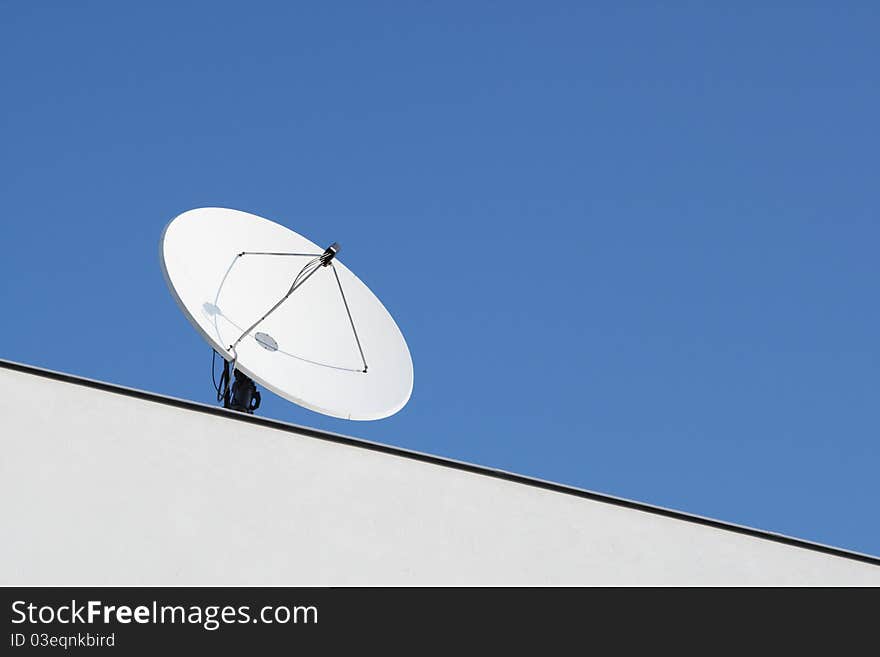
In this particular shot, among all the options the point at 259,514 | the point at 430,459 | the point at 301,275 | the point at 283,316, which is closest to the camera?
the point at 259,514

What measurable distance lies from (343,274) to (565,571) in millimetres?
5437

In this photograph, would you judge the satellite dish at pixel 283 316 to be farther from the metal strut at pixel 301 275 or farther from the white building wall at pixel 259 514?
the white building wall at pixel 259 514

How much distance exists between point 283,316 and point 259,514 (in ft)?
14.7

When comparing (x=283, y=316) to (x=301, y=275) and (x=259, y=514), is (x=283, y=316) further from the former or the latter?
(x=259, y=514)

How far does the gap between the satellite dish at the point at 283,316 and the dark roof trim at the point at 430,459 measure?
2.59m

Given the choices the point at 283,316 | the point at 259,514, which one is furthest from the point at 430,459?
the point at 283,316

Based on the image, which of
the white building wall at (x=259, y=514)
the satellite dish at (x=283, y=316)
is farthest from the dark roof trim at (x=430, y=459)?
the satellite dish at (x=283, y=316)

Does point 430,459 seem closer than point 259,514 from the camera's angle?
No

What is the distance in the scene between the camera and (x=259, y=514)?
8.32 meters

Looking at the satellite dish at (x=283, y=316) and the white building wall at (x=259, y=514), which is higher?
the satellite dish at (x=283, y=316)

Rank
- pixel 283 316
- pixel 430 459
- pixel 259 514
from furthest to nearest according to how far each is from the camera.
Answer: pixel 283 316, pixel 430 459, pixel 259 514

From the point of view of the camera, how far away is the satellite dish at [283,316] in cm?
1145

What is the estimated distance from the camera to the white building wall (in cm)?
779
